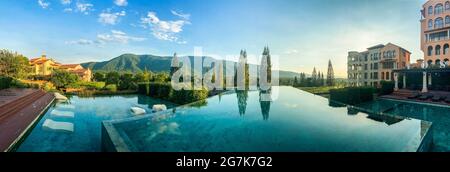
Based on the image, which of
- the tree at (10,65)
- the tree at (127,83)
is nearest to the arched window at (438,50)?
the tree at (127,83)

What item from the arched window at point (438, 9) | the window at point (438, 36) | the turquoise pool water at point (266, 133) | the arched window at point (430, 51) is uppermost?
the arched window at point (438, 9)

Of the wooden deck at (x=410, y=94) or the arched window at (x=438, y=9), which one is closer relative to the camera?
the wooden deck at (x=410, y=94)

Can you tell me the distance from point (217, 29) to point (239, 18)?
216 centimetres

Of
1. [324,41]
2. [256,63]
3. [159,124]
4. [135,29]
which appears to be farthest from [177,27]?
[256,63]

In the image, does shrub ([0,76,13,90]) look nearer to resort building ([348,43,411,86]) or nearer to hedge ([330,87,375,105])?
hedge ([330,87,375,105])

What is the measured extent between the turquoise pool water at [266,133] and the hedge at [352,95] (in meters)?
8.20

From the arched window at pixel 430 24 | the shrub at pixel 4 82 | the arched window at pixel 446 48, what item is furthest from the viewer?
the arched window at pixel 430 24

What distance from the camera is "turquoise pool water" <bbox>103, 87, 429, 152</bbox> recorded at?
524cm

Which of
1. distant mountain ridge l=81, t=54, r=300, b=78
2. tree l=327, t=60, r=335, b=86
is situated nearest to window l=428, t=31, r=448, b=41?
tree l=327, t=60, r=335, b=86

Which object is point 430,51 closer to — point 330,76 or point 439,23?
point 439,23

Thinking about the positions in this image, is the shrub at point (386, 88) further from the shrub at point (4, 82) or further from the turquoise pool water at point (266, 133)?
the shrub at point (4, 82)

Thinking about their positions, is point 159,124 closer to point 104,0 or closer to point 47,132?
point 47,132

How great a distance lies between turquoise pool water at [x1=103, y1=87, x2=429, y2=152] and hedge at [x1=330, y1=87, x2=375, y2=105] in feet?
26.9

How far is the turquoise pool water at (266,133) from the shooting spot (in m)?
5.24
